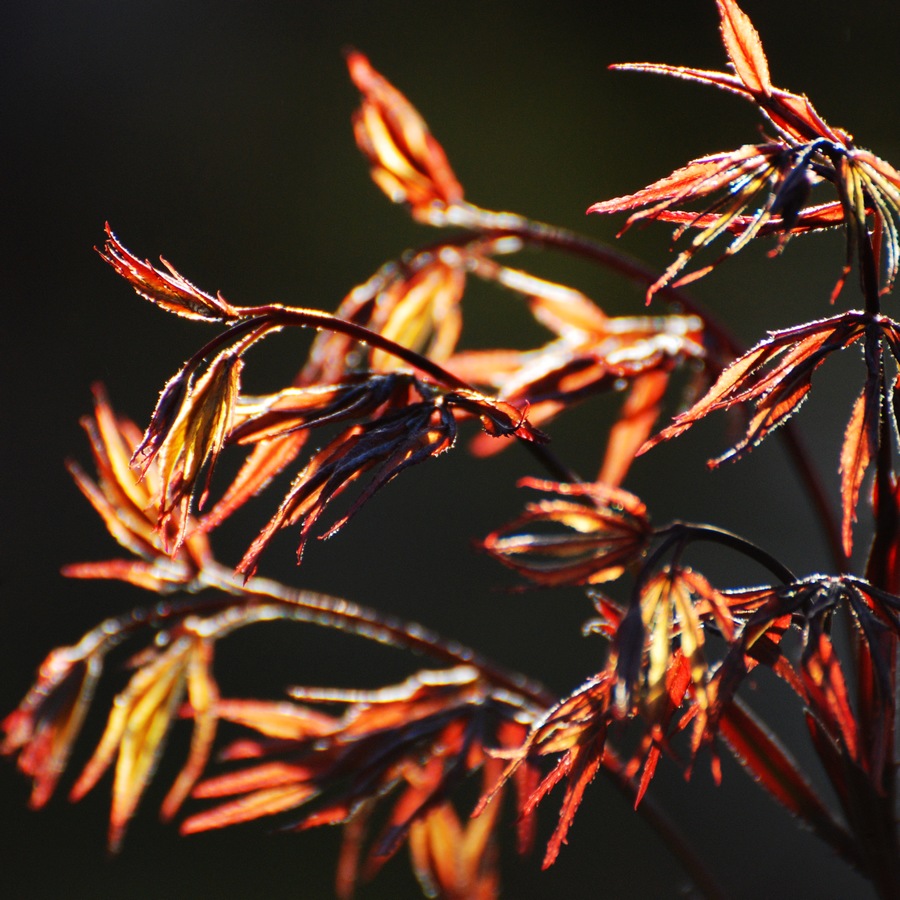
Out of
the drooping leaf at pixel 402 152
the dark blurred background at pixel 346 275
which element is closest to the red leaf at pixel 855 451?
the drooping leaf at pixel 402 152

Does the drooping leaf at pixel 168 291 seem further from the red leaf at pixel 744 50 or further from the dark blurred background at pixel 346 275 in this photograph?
the dark blurred background at pixel 346 275

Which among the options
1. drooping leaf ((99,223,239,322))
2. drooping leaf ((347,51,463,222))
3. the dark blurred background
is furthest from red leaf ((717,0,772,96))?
the dark blurred background

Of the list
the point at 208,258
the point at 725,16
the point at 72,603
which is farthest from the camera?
the point at 208,258

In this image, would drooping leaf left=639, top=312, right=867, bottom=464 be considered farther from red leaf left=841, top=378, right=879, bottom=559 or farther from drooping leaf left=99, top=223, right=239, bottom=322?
drooping leaf left=99, top=223, right=239, bottom=322

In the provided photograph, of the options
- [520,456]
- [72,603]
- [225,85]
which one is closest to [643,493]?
[520,456]

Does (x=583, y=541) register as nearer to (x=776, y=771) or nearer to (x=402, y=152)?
(x=776, y=771)

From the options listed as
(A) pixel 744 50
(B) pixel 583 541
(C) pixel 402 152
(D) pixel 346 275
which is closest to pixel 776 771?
(B) pixel 583 541

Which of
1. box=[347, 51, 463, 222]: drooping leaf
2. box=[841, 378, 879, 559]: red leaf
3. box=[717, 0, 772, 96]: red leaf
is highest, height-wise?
box=[347, 51, 463, 222]: drooping leaf

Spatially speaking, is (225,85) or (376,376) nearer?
(376,376)

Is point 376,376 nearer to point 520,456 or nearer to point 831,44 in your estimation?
point 520,456
